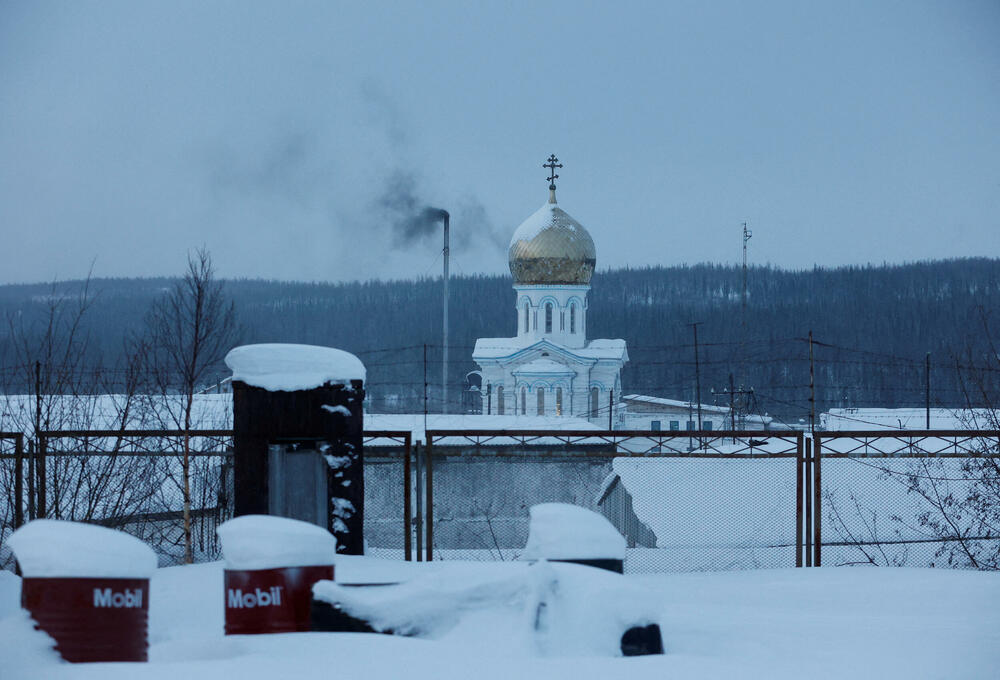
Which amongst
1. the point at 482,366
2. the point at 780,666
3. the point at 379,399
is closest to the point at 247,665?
the point at 780,666

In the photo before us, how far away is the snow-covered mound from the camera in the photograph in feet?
20.1

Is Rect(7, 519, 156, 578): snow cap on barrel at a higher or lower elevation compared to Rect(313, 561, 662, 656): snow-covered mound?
higher

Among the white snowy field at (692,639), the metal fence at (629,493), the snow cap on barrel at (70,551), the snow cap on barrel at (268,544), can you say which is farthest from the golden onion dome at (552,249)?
the snow cap on barrel at (70,551)

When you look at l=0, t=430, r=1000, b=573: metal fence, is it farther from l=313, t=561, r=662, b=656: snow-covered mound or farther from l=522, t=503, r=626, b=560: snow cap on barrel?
l=313, t=561, r=662, b=656: snow-covered mound

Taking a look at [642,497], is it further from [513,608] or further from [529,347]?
[529,347]

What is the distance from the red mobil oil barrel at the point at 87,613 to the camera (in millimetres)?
5516

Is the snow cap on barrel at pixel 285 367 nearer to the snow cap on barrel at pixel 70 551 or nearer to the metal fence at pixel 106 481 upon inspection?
the metal fence at pixel 106 481

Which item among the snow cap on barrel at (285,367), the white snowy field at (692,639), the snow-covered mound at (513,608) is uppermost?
the snow cap on barrel at (285,367)

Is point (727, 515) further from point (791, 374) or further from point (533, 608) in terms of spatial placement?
point (791, 374)

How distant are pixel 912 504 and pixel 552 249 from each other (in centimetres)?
3129

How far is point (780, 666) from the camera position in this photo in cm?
633

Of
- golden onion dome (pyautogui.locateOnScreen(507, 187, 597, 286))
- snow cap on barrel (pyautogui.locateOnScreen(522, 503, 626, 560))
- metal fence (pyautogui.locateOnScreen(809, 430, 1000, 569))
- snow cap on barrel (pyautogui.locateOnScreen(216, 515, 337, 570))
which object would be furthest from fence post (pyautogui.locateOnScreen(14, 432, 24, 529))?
golden onion dome (pyautogui.locateOnScreen(507, 187, 597, 286))

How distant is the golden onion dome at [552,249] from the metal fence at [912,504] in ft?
84.4

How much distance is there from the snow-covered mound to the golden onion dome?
41.4 metres
